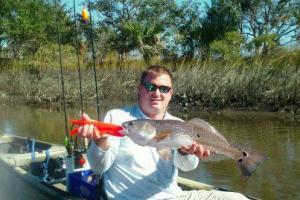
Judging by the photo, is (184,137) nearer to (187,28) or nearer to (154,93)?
(154,93)

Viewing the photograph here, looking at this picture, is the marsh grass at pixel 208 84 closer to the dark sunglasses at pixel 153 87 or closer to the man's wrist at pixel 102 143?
the dark sunglasses at pixel 153 87

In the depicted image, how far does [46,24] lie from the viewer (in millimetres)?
35125

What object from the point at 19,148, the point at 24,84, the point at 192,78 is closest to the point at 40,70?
the point at 24,84

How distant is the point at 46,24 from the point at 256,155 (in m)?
33.5

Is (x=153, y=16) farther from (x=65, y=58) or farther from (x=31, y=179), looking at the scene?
(x=31, y=179)

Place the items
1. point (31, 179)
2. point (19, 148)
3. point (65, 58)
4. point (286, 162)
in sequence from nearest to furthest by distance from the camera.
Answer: point (31, 179), point (19, 148), point (286, 162), point (65, 58)

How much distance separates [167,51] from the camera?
3166 centimetres

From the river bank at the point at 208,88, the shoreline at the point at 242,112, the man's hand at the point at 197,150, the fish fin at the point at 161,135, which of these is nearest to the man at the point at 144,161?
the man's hand at the point at 197,150

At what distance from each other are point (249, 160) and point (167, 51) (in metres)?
28.7

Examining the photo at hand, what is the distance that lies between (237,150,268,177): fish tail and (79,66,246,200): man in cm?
40

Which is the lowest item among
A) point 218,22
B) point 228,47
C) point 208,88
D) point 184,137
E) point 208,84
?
point 208,88

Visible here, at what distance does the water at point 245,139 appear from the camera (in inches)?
318

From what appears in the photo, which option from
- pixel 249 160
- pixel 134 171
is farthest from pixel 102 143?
pixel 249 160

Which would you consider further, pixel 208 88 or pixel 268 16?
pixel 268 16
